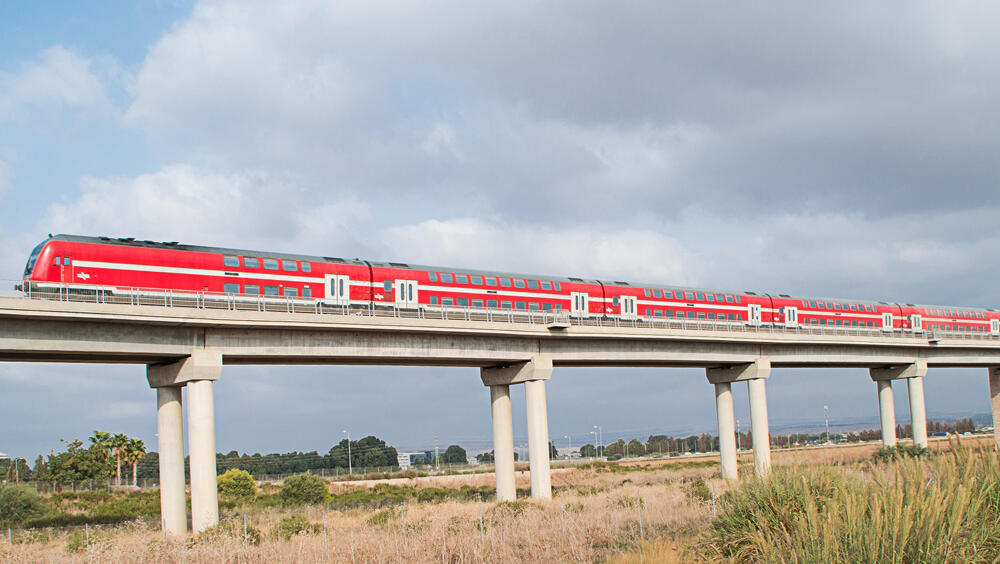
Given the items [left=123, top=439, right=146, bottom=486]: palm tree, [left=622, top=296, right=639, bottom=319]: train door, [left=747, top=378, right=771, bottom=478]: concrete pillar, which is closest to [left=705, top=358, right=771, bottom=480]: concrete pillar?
[left=747, top=378, right=771, bottom=478]: concrete pillar

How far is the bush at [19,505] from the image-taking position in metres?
45.5

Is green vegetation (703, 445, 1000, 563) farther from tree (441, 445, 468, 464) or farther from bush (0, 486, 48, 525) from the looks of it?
tree (441, 445, 468, 464)

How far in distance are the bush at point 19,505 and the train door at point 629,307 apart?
38.3m

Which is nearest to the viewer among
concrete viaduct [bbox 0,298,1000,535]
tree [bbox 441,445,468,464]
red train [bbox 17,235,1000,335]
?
concrete viaduct [bbox 0,298,1000,535]

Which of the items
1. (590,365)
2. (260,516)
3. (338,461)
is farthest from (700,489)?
(338,461)

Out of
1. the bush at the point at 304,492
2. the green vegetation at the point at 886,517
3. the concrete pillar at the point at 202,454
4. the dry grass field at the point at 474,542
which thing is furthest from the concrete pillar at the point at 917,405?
the green vegetation at the point at 886,517

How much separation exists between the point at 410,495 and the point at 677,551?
148ft

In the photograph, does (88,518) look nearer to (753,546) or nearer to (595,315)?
(595,315)

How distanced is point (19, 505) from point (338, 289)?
23.8 meters

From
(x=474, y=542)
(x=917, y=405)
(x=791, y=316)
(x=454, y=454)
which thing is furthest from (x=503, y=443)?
(x=454, y=454)

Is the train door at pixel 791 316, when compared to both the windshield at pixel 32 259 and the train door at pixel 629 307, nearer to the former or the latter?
the train door at pixel 629 307

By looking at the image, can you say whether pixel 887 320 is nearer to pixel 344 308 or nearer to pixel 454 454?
pixel 344 308

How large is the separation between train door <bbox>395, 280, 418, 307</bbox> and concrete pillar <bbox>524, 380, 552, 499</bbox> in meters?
8.01

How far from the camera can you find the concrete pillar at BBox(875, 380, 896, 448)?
6844cm
